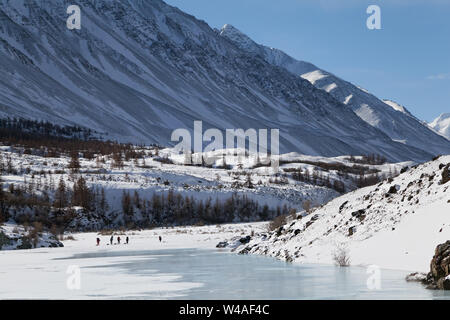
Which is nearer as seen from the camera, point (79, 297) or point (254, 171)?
point (79, 297)

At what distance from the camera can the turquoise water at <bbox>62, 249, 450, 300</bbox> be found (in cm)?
1897

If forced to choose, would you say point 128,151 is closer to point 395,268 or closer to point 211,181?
point 211,181

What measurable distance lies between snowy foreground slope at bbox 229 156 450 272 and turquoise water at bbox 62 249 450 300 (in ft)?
4.39

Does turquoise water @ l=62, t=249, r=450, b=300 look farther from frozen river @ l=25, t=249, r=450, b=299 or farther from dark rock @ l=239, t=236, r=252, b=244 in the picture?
dark rock @ l=239, t=236, r=252, b=244

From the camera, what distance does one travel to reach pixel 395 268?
25078mm

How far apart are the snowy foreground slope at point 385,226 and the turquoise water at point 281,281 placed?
134 centimetres

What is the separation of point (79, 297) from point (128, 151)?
168 metres


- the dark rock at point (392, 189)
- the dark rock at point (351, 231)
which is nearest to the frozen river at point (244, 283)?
the dark rock at point (351, 231)

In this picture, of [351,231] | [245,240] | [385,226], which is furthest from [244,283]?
[245,240]

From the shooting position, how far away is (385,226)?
29234mm

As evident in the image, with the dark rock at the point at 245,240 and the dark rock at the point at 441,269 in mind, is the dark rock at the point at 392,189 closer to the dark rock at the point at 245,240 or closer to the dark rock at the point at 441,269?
the dark rock at the point at 441,269

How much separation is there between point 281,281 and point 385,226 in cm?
845

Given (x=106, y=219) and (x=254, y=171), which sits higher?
(x=254, y=171)
